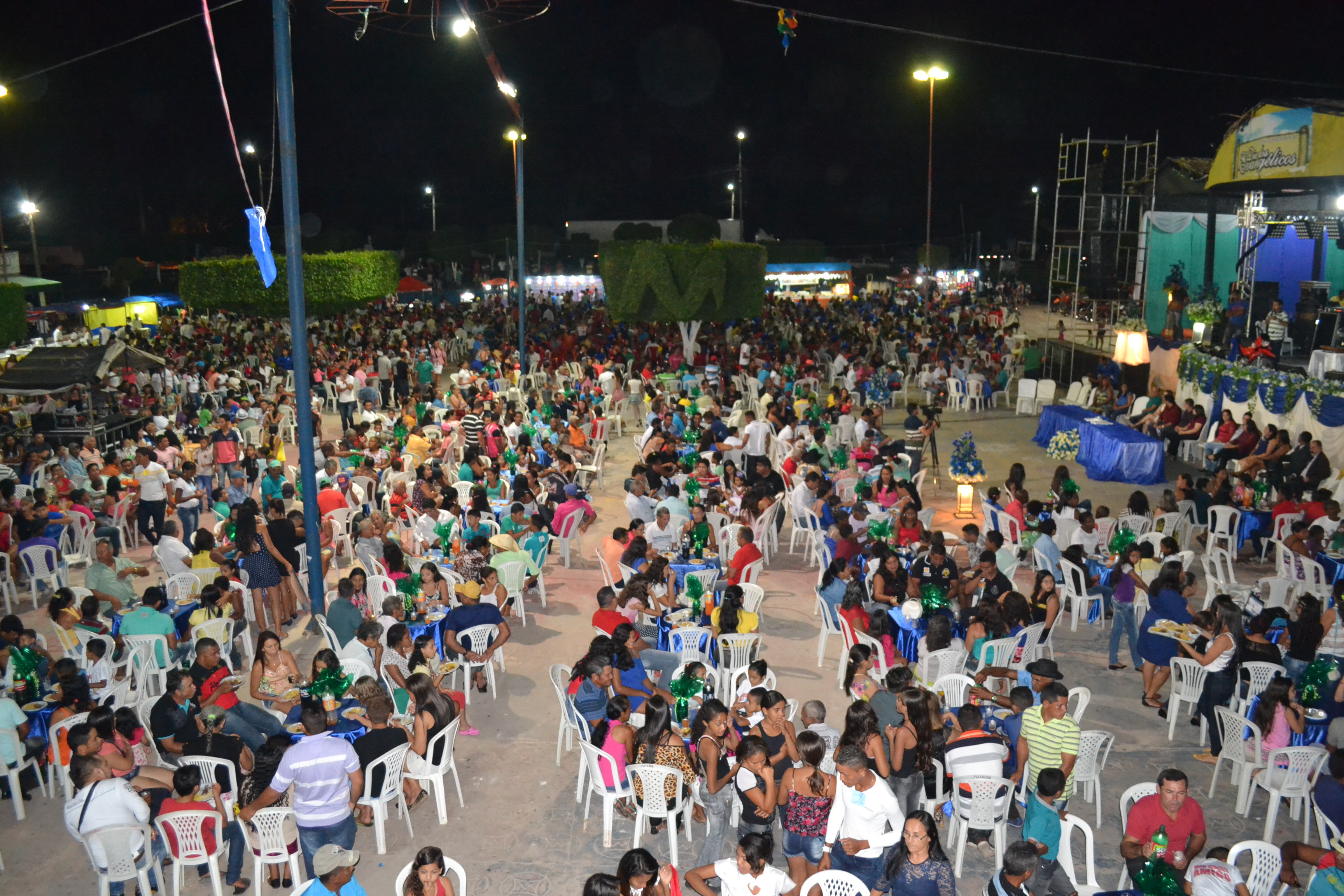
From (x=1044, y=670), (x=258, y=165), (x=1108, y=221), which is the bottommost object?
(x=1044, y=670)

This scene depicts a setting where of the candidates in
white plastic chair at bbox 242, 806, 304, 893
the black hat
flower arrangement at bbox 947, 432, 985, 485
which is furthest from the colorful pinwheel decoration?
white plastic chair at bbox 242, 806, 304, 893

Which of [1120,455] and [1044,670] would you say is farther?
[1120,455]

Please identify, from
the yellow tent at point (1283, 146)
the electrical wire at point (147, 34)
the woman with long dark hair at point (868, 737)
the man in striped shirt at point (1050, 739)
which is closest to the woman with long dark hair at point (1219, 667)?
the man in striped shirt at point (1050, 739)

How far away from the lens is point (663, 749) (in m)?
5.81

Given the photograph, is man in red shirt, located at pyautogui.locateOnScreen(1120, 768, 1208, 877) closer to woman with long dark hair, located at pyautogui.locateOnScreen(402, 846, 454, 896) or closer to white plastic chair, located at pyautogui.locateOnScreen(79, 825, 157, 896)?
woman with long dark hair, located at pyautogui.locateOnScreen(402, 846, 454, 896)

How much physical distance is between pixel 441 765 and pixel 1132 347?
12873 millimetres

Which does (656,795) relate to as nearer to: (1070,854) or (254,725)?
(1070,854)

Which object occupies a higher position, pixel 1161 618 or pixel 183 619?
pixel 1161 618

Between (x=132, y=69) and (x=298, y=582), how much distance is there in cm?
5300

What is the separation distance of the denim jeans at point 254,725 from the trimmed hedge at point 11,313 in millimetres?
19697

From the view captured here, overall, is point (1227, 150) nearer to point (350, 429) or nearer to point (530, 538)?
point (530, 538)

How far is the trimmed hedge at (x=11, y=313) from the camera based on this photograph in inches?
856

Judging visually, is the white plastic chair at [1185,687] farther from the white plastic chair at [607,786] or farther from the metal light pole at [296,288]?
the metal light pole at [296,288]

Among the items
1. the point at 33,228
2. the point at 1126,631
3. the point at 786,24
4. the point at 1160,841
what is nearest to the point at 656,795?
the point at 1160,841
